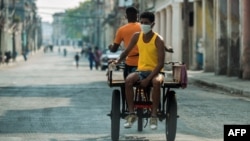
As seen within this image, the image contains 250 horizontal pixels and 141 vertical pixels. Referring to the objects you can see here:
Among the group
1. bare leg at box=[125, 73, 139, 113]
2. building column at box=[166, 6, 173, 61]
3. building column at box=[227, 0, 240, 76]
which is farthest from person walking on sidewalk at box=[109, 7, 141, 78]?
building column at box=[166, 6, 173, 61]

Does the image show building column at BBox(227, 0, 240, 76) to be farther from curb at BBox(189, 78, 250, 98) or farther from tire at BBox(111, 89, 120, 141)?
tire at BBox(111, 89, 120, 141)

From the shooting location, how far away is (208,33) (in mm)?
41031

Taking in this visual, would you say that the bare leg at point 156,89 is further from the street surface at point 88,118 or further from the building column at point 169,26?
the building column at point 169,26

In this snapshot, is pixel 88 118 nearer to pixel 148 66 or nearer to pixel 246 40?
pixel 148 66

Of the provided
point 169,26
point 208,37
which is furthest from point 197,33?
point 169,26

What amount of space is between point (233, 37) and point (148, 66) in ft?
73.9

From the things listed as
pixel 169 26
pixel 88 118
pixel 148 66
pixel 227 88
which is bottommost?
pixel 227 88

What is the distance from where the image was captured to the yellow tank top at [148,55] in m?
11.6

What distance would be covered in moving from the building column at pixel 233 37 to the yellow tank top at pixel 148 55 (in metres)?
22.3

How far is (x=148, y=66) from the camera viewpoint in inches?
456

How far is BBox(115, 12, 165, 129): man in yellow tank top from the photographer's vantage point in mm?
11305

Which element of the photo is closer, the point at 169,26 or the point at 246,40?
the point at 246,40

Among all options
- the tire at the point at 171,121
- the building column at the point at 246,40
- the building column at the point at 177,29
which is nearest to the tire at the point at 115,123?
the tire at the point at 171,121

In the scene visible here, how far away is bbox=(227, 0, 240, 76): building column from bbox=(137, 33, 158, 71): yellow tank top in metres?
22.3
